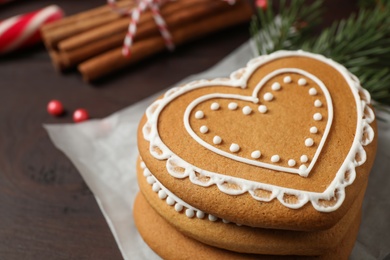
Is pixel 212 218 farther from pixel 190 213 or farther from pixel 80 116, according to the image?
pixel 80 116

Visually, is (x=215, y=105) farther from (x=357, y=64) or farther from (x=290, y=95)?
(x=357, y=64)

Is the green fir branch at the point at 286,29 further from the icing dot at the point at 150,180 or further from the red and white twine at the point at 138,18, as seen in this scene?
the icing dot at the point at 150,180

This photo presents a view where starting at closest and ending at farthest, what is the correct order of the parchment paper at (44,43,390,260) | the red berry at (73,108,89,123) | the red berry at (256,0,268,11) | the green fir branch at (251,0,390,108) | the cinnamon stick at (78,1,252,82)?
1. the parchment paper at (44,43,390,260)
2. the green fir branch at (251,0,390,108)
3. the red berry at (73,108,89,123)
4. the cinnamon stick at (78,1,252,82)
5. the red berry at (256,0,268,11)

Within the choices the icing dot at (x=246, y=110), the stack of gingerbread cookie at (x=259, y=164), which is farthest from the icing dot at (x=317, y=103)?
the icing dot at (x=246, y=110)

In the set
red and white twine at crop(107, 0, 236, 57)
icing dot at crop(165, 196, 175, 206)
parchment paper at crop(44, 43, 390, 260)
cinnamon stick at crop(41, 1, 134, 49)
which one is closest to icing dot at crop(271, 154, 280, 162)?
icing dot at crop(165, 196, 175, 206)

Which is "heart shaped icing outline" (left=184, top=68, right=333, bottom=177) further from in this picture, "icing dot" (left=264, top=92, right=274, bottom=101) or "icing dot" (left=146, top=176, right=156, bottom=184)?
"icing dot" (left=146, top=176, right=156, bottom=184)

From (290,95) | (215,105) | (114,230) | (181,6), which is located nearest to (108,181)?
(114,230)
